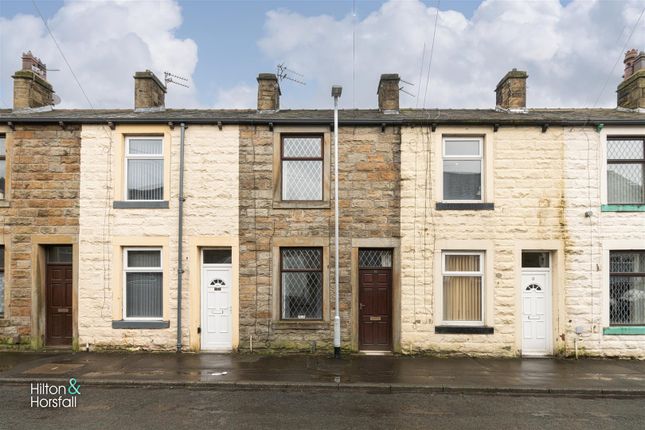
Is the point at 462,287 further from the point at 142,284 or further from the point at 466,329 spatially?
the point at 142,284

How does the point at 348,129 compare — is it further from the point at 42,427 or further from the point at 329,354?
the point at 42,427

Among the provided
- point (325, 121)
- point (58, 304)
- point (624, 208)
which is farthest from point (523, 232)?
point (58, 304)

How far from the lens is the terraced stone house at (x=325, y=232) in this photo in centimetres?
1114

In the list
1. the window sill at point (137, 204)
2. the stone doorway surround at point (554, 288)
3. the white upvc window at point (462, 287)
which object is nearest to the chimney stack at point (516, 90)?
the stone doorway surround at point (554, 288)

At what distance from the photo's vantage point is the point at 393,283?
1133cm

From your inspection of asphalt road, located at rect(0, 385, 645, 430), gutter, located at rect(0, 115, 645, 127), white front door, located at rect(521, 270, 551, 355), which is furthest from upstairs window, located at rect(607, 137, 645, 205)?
asphalt road, located at rect(0, 385, 645, 430)

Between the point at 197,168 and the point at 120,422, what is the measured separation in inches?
251

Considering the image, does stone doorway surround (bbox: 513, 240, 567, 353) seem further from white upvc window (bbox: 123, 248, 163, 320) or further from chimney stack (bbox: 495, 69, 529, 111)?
white upvc window (bbox: 123, 248, 163, 320)

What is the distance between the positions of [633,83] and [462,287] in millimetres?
7510

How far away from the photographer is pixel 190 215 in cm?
1139

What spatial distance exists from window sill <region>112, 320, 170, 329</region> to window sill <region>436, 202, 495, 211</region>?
7463 millimetres

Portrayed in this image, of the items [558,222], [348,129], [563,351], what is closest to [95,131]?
[348,129]

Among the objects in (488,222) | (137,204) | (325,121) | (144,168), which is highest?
(325,121)

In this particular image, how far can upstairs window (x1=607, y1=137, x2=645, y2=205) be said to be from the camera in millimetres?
11336
